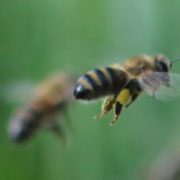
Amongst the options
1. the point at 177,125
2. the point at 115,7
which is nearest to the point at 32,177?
the point at 177,125

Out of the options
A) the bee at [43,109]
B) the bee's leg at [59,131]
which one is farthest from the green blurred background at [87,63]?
the bee's leg at [59,131]

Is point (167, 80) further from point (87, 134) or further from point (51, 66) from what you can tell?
point (51, 66)

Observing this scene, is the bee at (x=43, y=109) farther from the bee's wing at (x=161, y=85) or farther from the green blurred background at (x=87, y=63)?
the bee's wing at (x=161, y=85)

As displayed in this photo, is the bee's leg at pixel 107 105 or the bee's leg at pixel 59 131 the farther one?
the bee's leg at pixel 59 131

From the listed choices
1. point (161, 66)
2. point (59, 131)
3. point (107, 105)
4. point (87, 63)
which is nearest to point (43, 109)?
point (59, 131)

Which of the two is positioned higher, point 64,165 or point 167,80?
point 64,165
